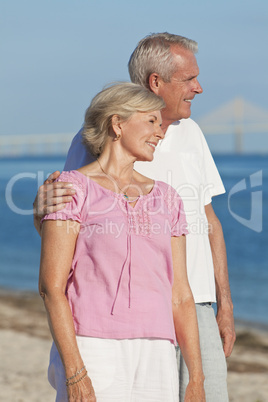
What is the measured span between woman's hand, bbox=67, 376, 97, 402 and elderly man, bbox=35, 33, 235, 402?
0.52m

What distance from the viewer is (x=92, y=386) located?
1.84m

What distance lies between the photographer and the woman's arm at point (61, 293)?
1827mm

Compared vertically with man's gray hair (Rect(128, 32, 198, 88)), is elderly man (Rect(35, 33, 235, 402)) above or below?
below

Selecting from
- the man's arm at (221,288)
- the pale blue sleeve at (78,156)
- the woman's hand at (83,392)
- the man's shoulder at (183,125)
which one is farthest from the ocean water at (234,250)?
the woman's hand at (83,392)

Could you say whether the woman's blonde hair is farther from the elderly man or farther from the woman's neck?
the elderly man

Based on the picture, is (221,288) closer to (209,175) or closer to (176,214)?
(209,175)

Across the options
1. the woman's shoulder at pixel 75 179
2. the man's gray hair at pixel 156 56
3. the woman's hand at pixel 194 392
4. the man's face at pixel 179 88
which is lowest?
the woman's hand at pixel 194 392

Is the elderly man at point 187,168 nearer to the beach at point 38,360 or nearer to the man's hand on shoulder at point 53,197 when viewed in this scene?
the man's hand on shoulder at point 53,197

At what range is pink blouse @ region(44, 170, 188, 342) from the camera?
1.89 metres

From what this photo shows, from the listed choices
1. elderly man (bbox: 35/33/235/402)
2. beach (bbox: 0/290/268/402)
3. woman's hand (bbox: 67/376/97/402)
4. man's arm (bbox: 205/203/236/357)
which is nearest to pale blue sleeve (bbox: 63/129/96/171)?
elderly man (bbox: 35/33/235/402)

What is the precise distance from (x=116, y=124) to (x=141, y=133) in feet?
0.25

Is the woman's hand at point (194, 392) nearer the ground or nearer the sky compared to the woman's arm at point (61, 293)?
nearer the ground

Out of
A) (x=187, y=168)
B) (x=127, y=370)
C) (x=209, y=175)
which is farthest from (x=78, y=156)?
(x=127, y=370)

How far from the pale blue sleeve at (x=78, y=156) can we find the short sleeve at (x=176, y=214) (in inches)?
11.8
